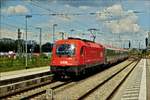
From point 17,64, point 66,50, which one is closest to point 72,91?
point 66,50

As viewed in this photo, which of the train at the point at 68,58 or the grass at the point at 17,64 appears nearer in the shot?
the train at the point at 68,58

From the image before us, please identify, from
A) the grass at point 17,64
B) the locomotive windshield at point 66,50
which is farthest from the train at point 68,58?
the grass at point 17,64

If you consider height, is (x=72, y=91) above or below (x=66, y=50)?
below

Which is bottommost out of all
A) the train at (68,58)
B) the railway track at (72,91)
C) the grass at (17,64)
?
the railway track at (72,91)

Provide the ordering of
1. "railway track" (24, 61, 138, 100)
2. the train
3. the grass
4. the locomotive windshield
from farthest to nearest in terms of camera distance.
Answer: the grass < the locomotive windshield < the train < "railway track" (24, 61, 138, 100)

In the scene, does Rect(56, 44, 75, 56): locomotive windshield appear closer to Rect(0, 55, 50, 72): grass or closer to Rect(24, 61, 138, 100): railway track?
Rect(24, 61, 138, 100): railway track

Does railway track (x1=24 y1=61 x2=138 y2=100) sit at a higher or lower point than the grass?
lower

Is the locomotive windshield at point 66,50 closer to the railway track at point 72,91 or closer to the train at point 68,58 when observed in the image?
the train at point 68,58

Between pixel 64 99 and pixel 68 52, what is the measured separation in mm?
10616

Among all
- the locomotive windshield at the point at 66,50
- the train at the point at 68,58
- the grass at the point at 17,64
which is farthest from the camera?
the grass at the point at 17,64

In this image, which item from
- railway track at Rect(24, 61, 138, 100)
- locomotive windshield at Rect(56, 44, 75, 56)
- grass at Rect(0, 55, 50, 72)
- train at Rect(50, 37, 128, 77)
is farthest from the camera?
grass at Rect(0, 55, 50, 72)

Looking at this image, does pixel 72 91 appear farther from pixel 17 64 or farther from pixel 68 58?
pixel 17 64

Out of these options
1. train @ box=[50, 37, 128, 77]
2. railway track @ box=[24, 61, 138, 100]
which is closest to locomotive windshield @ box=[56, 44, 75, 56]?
train @ box=[50, 37, 128, 77]

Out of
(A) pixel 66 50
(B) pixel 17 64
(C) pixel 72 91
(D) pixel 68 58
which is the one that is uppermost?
(A) pixel 66 50
